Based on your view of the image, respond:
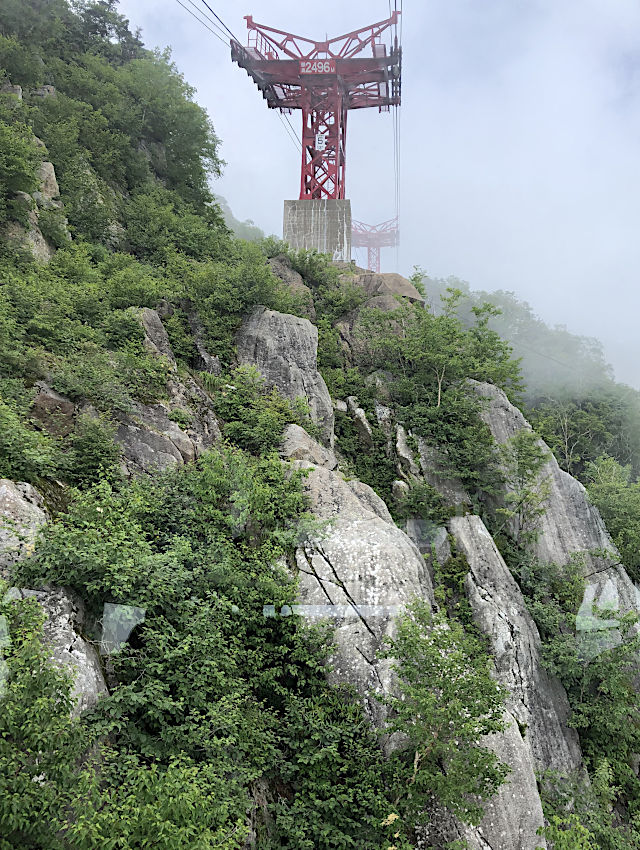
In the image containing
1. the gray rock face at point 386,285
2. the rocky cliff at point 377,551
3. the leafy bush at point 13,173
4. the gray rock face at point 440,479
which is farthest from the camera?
the gray rock face at point 386,285

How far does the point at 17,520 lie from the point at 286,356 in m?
8.83

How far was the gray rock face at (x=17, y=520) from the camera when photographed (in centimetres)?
541

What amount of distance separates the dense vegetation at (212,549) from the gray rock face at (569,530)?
571 millimetres

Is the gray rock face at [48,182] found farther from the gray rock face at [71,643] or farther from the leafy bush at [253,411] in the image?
the gray rock face at [71,643]

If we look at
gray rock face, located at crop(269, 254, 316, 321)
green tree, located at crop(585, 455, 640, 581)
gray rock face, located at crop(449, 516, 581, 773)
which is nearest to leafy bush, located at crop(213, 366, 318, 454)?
gray rock face, located at crop(449, 516, 581, 773)

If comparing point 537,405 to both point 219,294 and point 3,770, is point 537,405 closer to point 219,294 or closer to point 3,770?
point 219,294

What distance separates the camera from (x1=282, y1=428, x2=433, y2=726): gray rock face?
7.36 m

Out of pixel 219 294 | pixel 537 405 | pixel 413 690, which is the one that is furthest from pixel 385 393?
pixel 537 405

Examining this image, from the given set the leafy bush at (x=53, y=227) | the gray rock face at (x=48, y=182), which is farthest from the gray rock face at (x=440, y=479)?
the gray rock face at (x=48, y=182)

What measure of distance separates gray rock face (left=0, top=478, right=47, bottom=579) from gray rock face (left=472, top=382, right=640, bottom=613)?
39.2ft

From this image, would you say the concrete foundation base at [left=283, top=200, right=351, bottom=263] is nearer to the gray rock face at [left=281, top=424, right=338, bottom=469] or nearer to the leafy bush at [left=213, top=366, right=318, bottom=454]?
the leafy bush at [left=213, top=366, right=318, bottom=454]

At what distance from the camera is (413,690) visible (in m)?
6.25

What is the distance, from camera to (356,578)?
27.6 feet

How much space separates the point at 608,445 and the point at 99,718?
1158 inches
